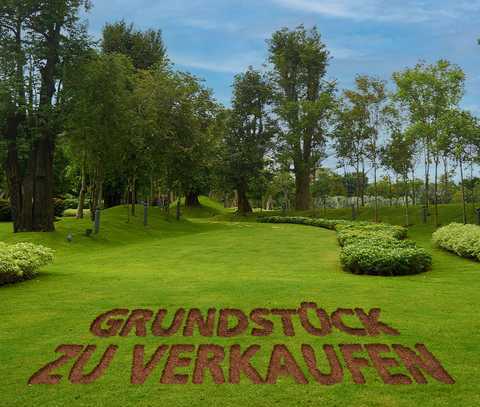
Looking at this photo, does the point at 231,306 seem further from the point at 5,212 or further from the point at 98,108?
the point at 5,212

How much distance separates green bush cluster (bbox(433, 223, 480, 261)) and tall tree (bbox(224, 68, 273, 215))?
38.3m

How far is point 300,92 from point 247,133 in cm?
948

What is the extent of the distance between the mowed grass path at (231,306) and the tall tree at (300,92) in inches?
1669

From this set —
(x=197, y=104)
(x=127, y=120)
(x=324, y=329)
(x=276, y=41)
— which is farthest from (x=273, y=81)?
(x=324, y=329)

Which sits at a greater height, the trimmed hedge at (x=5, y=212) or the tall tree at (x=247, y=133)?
the tall tree at (x=247, y=133)

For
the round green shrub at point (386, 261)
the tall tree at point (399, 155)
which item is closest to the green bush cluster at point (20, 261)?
the round green shrub at point (386, 261)

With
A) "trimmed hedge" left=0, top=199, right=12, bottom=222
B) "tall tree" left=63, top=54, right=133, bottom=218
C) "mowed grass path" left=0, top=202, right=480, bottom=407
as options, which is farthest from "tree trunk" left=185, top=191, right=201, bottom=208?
"mowed grass path" left=0, top=202, right=480, bottom=407

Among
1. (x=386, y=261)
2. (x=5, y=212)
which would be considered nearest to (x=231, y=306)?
(x=386, y=261)

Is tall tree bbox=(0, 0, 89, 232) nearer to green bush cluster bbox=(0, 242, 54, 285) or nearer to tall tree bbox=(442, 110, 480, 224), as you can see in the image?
green bush cluster bbox=(0, 242, 54, 285)

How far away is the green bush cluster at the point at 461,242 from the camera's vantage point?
20.0 metres

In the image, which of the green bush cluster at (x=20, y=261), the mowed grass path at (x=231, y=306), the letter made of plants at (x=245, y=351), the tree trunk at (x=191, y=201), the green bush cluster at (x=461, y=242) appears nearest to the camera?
the mowed grass path at (x=231, y=306)

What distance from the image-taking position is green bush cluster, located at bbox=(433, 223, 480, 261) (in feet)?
65.8

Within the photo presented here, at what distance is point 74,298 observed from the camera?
39.6 feet

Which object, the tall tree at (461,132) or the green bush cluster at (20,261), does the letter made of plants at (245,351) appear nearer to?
the green bush cluster at (20,261)
